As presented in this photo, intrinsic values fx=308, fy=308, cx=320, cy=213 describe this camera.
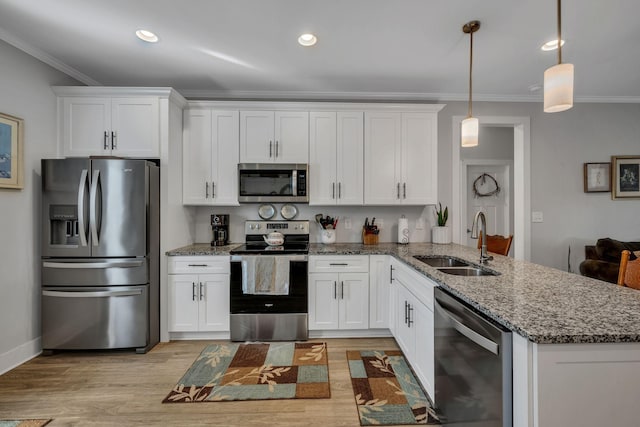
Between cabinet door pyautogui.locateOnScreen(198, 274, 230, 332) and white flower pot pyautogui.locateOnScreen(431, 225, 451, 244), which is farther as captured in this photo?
white flower pot pyautogui.locateOnScreen(431, 225, 451, 244)

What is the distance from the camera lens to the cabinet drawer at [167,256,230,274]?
296 centimetres

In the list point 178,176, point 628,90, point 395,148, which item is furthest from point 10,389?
point 628,90

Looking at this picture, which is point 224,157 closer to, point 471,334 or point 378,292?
point 378,292

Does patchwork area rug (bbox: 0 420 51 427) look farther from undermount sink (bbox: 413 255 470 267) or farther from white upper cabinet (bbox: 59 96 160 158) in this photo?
undermount sink (bbox: 413 255 470 267)

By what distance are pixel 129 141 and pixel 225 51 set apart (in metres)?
1.28

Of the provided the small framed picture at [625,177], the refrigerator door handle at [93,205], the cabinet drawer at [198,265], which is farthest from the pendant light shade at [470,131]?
the refrigerator door handle at [93,205]

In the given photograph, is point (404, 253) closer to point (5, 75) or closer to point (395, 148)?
point (395, 148)

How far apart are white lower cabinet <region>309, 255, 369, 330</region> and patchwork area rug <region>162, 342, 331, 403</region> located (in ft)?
0.88

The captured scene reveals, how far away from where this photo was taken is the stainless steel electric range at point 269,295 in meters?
2.91

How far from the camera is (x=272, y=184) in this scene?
3.31 meters

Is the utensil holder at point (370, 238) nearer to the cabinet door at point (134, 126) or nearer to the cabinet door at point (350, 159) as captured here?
the cabinet door at point (350, 159)

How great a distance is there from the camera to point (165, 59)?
278 cm

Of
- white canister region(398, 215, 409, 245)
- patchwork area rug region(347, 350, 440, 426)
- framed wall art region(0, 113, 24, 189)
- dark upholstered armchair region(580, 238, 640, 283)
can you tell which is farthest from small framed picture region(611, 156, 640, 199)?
framed wall art region(0, 113, 24, 189)

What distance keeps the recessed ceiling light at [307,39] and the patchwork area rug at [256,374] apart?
8.60 ft
